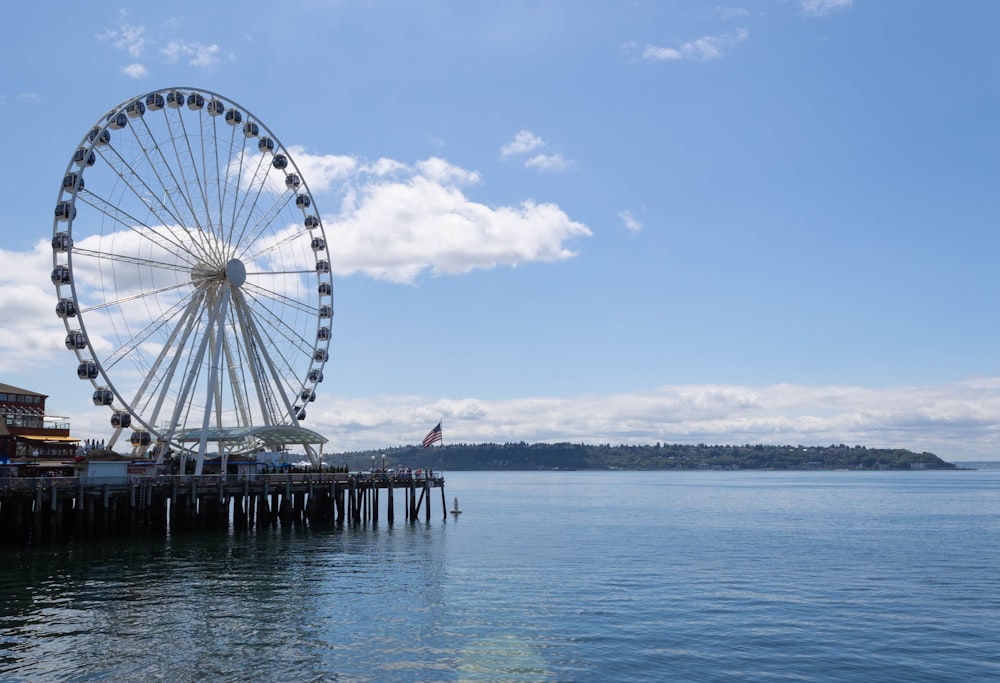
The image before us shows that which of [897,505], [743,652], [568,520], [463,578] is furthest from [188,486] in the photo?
[897,505]

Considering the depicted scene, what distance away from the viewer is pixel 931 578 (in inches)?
1567

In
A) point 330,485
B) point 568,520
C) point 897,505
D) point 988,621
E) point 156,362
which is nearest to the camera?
point 988,621

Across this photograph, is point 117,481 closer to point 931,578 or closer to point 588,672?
point 588,672

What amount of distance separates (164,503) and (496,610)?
3078cm

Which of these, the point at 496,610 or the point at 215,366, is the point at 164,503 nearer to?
the point at 215,366

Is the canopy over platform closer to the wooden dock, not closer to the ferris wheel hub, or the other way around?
the wooden dock

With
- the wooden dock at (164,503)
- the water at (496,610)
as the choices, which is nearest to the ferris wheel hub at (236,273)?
the wooden dock at (164,503)

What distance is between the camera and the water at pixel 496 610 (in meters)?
23.7

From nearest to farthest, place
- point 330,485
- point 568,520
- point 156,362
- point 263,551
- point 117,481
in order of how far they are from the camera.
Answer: point 263,551 < point 117,481 < point 156,362 < point 330,485 < point 568,520

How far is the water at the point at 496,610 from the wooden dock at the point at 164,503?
283 centimetres

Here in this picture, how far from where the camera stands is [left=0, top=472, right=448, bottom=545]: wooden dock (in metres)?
46.4

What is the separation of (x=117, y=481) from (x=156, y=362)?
799cm

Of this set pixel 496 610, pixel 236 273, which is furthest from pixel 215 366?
pixel 496 610

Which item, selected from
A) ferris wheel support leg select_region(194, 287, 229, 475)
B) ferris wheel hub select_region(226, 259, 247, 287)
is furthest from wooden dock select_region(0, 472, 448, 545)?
ferris wheel hub select_region(226, 259, 247, 287)
